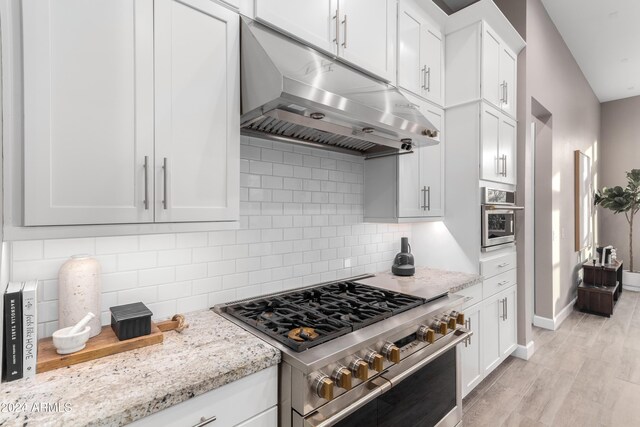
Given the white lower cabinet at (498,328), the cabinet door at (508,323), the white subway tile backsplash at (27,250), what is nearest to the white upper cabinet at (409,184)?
the white lower cabinet at (498,328)

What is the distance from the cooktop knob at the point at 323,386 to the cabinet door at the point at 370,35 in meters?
1.62

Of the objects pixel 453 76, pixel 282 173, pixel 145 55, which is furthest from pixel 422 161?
pixel 145 55

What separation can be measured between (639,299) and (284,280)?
20.6ft

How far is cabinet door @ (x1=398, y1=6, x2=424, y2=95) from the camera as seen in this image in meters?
2.30

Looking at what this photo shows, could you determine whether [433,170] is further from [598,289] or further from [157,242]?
[598,289]

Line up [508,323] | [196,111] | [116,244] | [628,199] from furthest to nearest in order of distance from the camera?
[628,199] < [508,323] < [116,244] < [196,111]

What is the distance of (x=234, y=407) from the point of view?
1.15 m

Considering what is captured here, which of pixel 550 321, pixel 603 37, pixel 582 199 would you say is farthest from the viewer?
pixel 582 199

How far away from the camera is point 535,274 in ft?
13.5

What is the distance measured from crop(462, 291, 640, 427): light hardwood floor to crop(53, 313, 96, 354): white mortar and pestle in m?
2.39

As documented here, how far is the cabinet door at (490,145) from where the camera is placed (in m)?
2.65

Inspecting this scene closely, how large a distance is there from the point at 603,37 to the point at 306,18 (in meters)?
4.84

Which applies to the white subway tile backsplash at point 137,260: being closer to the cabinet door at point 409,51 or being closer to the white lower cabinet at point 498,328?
the cabinet door at point 409,51

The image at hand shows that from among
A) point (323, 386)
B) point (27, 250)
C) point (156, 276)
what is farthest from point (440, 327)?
point (27, 250)
